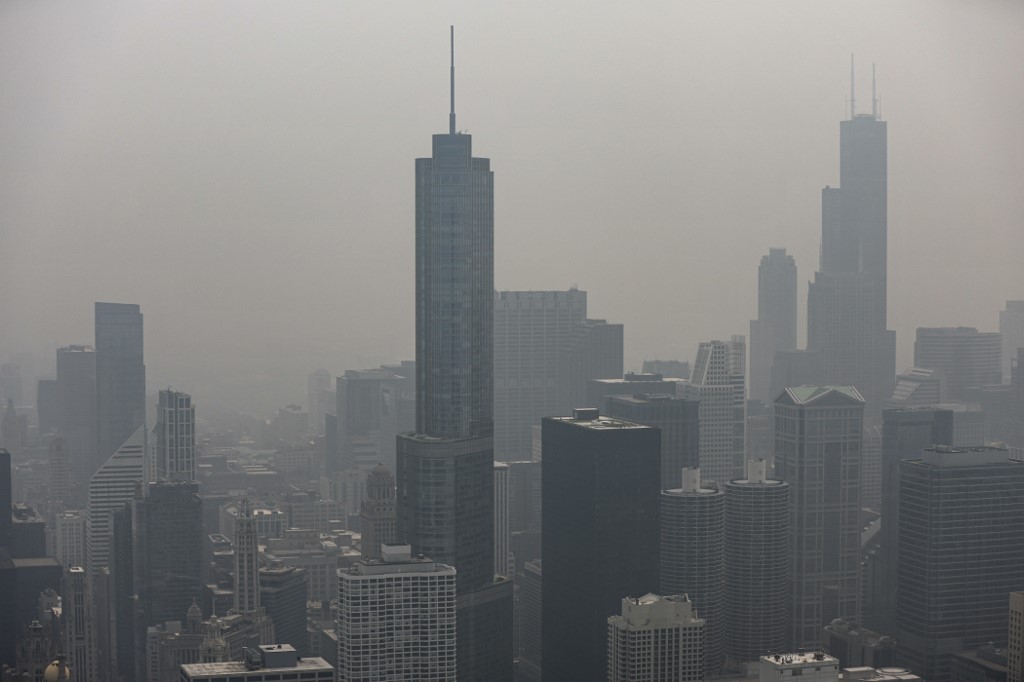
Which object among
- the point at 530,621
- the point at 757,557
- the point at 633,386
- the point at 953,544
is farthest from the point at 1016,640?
the point at 633,386

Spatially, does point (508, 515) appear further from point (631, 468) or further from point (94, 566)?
point (94, 566)

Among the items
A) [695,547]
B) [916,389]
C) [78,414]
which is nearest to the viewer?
[695,547]

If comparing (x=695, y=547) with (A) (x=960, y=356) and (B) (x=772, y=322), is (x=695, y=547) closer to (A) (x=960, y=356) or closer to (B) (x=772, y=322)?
(B) (x=772, y=322)

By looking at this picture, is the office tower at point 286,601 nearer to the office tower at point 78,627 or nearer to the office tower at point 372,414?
the office tower at point 372,414

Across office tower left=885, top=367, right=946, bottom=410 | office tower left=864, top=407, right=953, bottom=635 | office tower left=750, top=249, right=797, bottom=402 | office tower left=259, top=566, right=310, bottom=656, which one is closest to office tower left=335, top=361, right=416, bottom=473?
office tower left=259, top=566, right=310, bottom=656

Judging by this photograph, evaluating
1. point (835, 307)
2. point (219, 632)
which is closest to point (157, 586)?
point (219, 632)

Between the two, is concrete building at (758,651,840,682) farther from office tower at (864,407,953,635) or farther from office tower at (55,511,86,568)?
office tower at (55,511,86,568)
